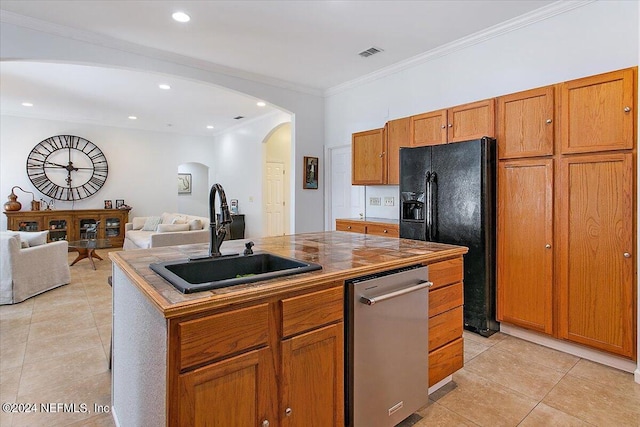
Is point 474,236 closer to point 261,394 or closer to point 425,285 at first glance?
point 425,285

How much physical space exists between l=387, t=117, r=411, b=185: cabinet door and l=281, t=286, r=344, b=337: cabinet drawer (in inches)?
109

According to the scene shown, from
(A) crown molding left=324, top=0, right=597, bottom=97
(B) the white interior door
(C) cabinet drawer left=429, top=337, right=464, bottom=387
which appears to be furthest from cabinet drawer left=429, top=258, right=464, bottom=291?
(B) the white interior door

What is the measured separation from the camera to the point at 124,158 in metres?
8.05

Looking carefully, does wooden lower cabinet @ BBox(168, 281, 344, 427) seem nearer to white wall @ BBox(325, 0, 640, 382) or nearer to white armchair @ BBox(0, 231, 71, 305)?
white wall @ BBox(325, 0, 640, 382)

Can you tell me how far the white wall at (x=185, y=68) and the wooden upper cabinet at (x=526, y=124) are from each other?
9.67 ft

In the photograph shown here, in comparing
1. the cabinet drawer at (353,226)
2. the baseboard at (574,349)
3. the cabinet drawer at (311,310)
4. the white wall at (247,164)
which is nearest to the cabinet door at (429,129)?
the cabinet drawer at (353,226)

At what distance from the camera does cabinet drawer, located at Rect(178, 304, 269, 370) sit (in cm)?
105

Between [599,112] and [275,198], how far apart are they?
6.10 meters

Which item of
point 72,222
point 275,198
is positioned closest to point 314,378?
point 275,198

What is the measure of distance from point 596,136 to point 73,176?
8.86 meters

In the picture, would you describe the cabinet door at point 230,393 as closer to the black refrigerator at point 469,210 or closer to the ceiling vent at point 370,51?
the black refrigerator at point 469,210

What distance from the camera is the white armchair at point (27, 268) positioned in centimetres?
379

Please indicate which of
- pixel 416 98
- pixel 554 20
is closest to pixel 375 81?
pixel 416 98

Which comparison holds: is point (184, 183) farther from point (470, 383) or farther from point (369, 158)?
point (470, 383)
